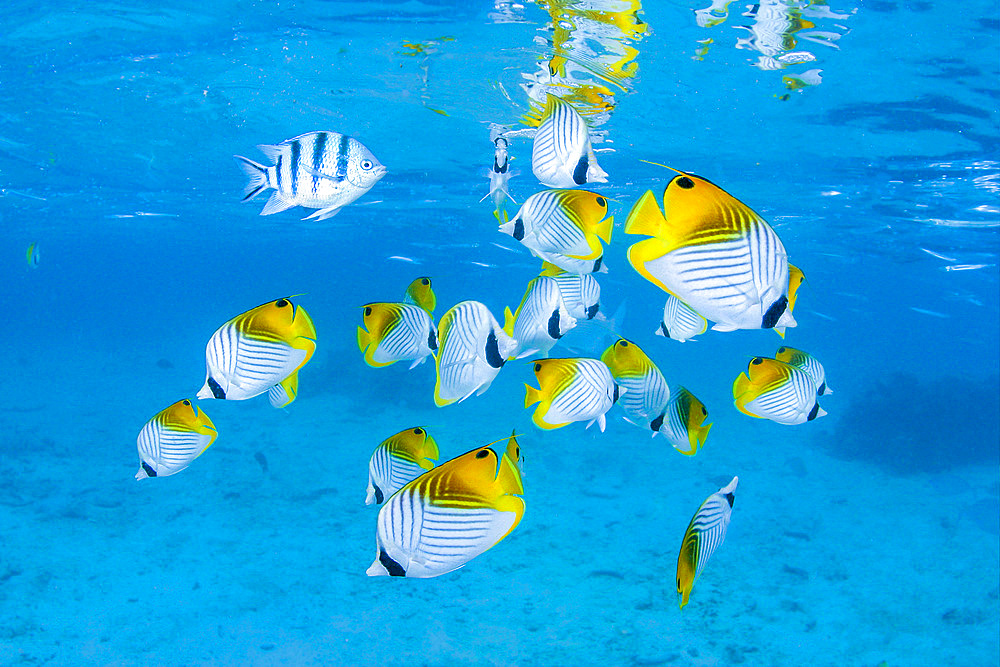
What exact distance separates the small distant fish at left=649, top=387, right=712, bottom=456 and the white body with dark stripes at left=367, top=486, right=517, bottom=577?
1.86 metres

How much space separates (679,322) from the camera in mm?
4395

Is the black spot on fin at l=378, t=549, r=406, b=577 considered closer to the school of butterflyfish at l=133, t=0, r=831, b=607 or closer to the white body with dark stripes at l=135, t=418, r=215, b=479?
the school of butterflyfish at l=133, t=0, r=831, b=607

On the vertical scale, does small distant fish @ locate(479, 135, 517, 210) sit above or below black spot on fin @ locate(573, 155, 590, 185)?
below

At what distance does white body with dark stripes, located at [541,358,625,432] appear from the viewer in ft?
10.8

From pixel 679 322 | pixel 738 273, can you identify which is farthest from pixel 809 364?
pixel 738 273

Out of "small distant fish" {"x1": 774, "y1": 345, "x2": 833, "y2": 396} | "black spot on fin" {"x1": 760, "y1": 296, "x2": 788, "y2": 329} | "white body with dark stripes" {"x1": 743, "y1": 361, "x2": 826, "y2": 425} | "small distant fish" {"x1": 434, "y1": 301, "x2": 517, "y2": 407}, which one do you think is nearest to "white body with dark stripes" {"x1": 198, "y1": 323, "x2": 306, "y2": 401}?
"small distant fish" {"x1": 434, "y1": 301, "x2": 517, "y2": 407}

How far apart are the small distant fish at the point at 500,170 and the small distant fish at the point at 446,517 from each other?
2.74 metres

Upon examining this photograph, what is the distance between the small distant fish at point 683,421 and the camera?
3.79 m

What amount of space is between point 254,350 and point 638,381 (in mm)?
2519

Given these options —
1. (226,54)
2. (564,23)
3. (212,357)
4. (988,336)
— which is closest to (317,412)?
(226,54)

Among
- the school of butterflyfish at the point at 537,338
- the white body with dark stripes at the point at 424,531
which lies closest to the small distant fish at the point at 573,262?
the school of butterflyfish at the point at 537,338

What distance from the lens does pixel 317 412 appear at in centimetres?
1880

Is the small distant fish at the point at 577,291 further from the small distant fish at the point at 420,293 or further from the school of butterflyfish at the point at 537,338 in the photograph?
the small distant fish at the point at 420,293

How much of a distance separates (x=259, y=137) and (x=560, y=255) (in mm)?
16277
